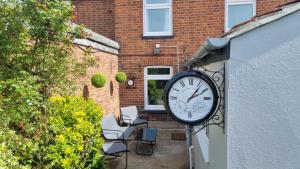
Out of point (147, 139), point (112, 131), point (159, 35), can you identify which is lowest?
point (147, 139)

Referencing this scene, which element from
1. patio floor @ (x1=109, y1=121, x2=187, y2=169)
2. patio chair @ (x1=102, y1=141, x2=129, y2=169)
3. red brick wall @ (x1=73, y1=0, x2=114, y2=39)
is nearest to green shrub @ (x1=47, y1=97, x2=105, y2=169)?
patio chair @ (x1=102, y1=141, x2=129, y2=169)

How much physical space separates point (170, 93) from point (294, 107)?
103cm

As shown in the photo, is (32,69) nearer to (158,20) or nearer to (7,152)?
(7,152)

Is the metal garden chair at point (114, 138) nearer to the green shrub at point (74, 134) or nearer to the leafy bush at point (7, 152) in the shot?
the green shrub at point (74, 134)

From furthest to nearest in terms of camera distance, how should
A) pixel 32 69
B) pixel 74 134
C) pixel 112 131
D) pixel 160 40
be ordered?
pixel 160 40
pixel 112 131
pixel 74 134
pixel 32 69

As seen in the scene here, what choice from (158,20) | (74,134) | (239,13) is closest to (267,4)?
(239,13)

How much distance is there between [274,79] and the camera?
2.19 meters

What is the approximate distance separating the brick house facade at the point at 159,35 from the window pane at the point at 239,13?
7 cm

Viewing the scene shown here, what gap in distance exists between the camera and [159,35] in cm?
992

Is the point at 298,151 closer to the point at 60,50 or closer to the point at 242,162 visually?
the point at 242,162

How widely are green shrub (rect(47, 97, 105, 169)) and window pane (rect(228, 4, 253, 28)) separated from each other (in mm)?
6527

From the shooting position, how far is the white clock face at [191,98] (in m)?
2.52

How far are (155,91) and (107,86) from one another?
79.1 inches

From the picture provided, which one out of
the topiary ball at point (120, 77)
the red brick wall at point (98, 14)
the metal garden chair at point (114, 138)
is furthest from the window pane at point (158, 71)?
the metal garden chair at point (114, 138)
